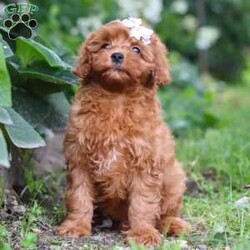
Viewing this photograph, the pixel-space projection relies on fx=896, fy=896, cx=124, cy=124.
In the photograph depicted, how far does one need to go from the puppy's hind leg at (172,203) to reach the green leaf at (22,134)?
89cm

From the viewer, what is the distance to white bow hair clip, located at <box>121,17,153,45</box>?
17.4 ft

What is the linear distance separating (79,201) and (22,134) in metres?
0.55

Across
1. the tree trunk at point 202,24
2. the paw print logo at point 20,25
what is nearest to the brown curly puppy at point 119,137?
the paw print logo at point 20,25

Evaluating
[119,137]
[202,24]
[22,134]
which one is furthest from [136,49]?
[202,24]

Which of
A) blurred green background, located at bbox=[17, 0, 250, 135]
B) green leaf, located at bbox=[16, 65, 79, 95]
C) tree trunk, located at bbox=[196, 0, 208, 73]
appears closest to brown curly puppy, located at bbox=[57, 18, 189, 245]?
green leaf, located at bbox=[16, 65, 79, 95]

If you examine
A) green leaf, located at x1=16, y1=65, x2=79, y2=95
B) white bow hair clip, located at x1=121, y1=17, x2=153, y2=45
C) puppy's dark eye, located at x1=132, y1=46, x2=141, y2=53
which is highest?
white bow hair clip, located at x1=121, y1=17, x2=153, y2=45

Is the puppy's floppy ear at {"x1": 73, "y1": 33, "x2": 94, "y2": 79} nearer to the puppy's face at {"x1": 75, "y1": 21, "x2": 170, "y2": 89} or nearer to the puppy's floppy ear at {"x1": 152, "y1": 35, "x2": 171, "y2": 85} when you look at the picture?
the puppy's face at {"x1": 75, "y1": 21, "x2": 170, "y2": 89}

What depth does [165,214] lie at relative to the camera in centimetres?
570

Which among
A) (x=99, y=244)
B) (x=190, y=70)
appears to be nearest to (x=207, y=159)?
(x=99, y=244)

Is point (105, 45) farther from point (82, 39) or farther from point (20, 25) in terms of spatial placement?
point (82, 39)

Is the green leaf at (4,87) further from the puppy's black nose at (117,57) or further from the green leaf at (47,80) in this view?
the green leaf at (47,80)

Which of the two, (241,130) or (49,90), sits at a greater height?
(49,90)

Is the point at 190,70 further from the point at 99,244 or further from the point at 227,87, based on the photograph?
the point at 99,244

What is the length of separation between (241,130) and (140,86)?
326 centimetres
